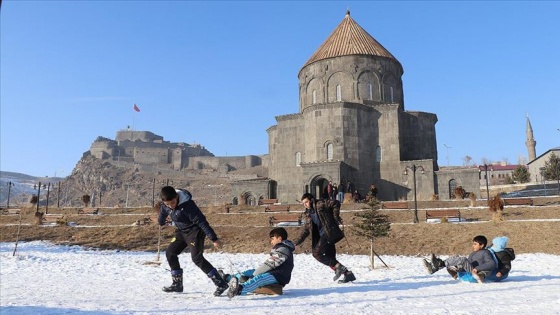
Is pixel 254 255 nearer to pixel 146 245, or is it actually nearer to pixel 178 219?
pixel 146 245

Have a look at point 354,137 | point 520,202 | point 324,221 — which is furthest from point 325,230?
point 354,137

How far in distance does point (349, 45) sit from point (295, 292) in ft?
107

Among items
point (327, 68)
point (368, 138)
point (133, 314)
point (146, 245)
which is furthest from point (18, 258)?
point (327, 68)

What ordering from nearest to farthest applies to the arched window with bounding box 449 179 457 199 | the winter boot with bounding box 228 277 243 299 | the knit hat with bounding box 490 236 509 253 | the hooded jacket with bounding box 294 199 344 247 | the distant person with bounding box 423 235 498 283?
the winter boot with bounding box 228 277 243 299 < the distant person with bounding box 423 235 498 283 < the hooded jacket with bounding box 294 199 344 247 < the knit hat with bounding box 490 236 509 253 < the arched window with bounding box 449 179 457 199

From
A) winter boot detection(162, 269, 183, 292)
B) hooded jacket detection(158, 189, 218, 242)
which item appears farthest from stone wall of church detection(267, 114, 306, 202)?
hooded jacket detection(158, 189, 218, 242)

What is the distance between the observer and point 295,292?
642 centimetres

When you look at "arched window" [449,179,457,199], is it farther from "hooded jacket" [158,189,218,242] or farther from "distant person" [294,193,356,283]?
"hooded jacket" [158,189,218,242]

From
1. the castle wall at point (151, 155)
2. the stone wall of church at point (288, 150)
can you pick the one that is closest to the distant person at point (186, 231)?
the stone wall of church at point (288, 150)

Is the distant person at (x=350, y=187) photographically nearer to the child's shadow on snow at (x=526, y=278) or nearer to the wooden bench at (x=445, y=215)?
the wooden bench at (x=445, y=215)

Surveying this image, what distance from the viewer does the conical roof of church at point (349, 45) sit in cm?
3584

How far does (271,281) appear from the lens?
6.01 m

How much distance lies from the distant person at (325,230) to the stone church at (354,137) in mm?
22106

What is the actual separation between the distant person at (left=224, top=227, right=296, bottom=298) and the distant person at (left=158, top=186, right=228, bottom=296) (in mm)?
301

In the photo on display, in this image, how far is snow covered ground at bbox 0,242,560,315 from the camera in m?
5.00
